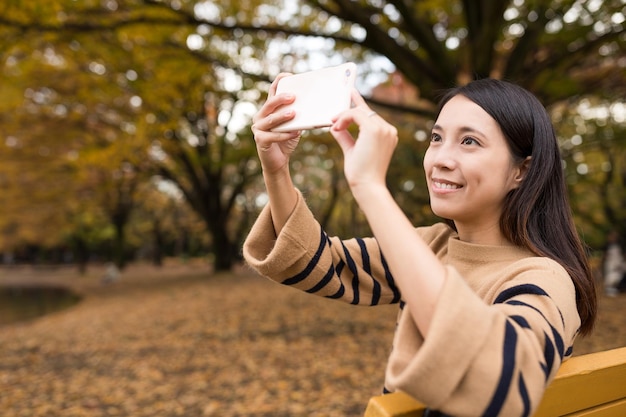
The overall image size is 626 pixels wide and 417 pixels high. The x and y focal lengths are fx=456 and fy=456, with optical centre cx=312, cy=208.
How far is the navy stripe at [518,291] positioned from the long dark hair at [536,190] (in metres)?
0.24

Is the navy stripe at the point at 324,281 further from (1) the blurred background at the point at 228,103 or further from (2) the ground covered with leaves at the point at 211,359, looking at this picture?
(2) the ground covered with leaves at the point at 211,359

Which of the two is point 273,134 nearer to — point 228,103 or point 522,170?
point 522,170

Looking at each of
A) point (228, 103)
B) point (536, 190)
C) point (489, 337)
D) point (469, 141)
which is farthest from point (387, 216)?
point (228, 103)

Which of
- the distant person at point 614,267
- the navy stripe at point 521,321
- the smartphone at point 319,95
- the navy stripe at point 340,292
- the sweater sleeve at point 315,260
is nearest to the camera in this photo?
the navy stripe at point 521,321

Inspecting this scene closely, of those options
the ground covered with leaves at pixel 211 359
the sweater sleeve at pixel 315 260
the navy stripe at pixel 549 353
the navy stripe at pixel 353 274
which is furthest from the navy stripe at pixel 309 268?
the ground covered with leaves at pixel 211 359

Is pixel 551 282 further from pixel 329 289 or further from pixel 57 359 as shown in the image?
pixel 57 359

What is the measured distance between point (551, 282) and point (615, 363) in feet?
1.11

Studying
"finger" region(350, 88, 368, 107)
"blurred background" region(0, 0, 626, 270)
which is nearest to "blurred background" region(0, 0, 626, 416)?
"blurred background" region(0, 0, 626, 270)

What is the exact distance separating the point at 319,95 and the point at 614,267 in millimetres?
10258

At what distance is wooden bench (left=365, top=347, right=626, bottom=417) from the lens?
3.55ft

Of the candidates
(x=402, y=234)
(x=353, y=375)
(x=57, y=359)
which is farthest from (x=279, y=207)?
(x=57, y=359)

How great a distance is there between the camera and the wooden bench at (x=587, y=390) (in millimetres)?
Result: 1083

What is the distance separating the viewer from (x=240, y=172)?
15562 millimetres

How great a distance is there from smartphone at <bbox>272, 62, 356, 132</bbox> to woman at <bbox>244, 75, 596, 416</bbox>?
38mm
